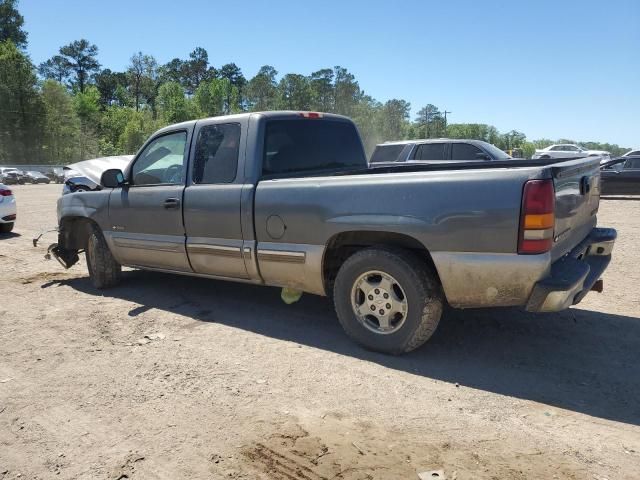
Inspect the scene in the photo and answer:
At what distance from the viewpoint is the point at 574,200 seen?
3.76 meters

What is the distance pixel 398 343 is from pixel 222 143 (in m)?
2.56

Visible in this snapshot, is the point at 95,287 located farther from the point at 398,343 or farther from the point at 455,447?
the point at 455,447

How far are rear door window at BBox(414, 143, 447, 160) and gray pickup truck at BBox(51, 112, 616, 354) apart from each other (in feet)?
24.8

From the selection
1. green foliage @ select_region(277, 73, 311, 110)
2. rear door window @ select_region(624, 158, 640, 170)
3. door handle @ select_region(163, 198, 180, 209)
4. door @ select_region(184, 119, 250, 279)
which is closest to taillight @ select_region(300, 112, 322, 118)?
door @ select_region(184, 119, 250, 279)

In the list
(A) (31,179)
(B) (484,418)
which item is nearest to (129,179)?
(B) (484,418)

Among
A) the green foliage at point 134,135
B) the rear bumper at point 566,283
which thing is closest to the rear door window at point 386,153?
the rear bumper at point 566,283

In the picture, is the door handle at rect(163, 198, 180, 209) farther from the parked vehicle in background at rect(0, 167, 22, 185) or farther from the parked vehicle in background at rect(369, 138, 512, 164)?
the parked vehicle in background at rect(0, 167, 22, 185)

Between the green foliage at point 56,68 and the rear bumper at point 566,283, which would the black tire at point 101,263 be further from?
the green foliage at point 56,68

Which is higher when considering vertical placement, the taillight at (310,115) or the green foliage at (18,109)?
the green foliage at (18,109)

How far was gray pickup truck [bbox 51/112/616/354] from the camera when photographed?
3332 mm

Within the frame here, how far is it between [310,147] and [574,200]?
8.23ft

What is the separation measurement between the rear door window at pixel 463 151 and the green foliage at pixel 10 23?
84834 mm

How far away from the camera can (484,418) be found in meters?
3.04

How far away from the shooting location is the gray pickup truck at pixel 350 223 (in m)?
3.33
